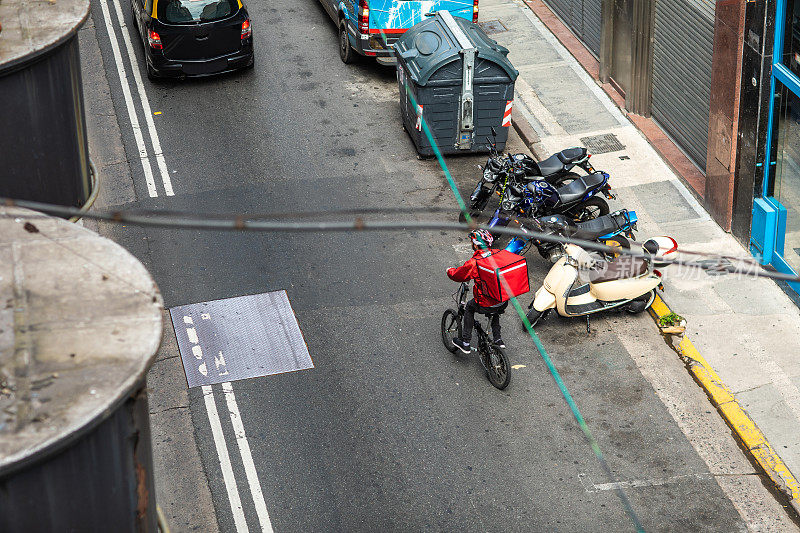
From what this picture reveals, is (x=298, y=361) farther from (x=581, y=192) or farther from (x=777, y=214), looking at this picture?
(x=777, y=214)

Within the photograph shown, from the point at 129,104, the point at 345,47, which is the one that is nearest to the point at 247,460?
the point at 129,104

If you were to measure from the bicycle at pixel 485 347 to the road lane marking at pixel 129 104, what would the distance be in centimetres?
550

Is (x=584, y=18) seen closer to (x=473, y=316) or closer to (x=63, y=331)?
(x=473, y=316)

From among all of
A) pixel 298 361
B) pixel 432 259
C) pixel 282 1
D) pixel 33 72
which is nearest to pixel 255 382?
pixel 298 361

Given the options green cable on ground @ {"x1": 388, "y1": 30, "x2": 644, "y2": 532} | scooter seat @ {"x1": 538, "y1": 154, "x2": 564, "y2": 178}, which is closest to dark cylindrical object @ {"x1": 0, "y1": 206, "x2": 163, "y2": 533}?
green cable on ground @ {"x1": 388, "y1": 30, "x2": 644, "y2": 532}

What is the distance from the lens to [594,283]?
1157 centimetres

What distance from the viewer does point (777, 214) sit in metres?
12.5

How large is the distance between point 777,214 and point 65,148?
8313 millimetres

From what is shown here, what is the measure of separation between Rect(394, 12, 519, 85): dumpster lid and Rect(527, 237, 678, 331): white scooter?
425 cm

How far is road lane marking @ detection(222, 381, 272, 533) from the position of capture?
30.7 feet

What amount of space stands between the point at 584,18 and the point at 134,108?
8077mm

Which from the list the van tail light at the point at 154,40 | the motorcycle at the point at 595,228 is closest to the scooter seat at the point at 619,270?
the motorcycle at the point at 595,228

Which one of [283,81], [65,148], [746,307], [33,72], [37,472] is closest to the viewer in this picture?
[37,472]

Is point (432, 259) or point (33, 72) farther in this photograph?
point (432, 259)
